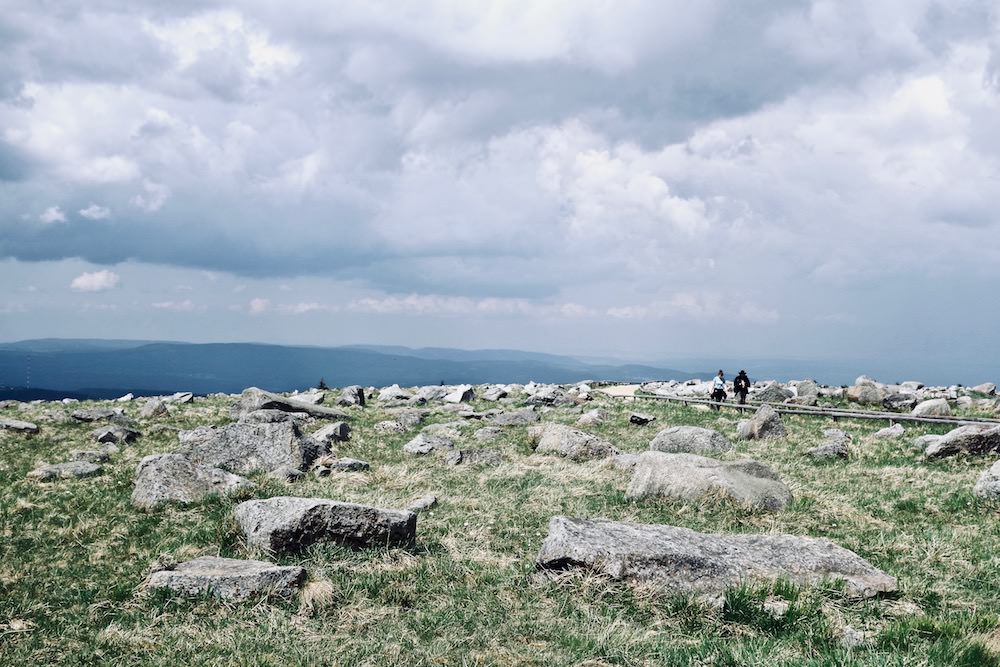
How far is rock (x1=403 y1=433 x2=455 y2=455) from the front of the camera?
76.4 feet

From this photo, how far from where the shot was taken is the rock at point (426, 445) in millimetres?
23281

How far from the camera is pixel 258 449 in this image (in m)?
20.1

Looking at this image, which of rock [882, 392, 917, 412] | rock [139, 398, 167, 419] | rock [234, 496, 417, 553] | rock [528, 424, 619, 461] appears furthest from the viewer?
rock [882, 392, 917, 412]

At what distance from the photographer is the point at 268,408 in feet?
113

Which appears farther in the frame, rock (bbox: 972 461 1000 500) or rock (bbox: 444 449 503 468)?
rock (bbox: 444 449 503 468)

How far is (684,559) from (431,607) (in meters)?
3.68

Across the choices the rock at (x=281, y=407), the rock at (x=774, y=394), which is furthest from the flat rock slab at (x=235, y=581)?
the rock at (x=774, y=394)

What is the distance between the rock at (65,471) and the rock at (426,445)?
972 centimetres

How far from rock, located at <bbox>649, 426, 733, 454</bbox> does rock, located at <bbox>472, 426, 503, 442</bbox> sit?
6723 mm

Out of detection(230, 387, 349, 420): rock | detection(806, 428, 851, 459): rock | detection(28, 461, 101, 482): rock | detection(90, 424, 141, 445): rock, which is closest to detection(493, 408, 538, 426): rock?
detection(230, 387, 349, 420): rock

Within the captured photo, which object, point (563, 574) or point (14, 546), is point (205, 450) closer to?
point (14, 546)

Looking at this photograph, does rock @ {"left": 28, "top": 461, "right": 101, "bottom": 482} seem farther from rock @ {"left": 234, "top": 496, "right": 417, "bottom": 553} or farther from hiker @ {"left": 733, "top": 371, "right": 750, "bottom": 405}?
hiker @ {"left": 733, "top": 371, "right": 750, "bottom": 405}

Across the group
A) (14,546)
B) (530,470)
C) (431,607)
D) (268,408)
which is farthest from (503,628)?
(268,408)

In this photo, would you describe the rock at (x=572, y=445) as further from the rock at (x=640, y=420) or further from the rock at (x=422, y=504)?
the rock at (x=640, y=420)
